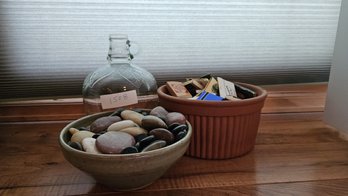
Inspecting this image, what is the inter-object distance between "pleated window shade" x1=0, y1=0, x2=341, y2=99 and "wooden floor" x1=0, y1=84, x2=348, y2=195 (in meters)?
0.12

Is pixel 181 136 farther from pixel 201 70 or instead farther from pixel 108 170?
pixel 201 70

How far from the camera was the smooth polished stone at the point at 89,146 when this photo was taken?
1.30 feet

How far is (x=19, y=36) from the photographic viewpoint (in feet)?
2.37

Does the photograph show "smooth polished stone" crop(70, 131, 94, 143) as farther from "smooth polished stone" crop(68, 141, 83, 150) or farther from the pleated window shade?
the pleated window shade

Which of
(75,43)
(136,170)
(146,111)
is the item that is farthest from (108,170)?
(75,43)

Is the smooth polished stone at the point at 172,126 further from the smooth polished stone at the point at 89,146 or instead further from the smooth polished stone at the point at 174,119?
the smooth polished stone at the point at 89,146

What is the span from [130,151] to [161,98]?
0.63 feet

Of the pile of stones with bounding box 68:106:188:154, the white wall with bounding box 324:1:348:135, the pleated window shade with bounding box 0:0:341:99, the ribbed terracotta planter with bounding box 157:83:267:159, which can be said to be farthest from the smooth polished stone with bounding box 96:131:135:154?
the white wall with bounding box 324:1:348:135

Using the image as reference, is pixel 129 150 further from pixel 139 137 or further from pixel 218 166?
pixel 218 166

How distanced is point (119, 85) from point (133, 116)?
15 cm

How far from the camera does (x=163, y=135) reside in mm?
425

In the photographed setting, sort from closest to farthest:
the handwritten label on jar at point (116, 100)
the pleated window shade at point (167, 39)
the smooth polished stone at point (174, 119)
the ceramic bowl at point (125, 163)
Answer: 1. the ceramic bowl at point (125, 163)
2. the smooth polished stone at point (174, 119)
3. the handwritten label on jar at point (116, 100)
4. the pleated window shade at point (167, 39)

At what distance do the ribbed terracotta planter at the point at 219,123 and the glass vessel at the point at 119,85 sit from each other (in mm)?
86

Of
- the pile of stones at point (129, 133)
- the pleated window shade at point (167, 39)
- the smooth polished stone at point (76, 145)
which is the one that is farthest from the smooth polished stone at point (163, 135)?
the pleated window shade at point (167, 39)
